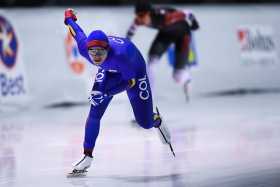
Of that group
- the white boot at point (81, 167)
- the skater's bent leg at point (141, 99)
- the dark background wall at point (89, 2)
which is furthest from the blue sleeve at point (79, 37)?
the dark background wall at point (89, 2)

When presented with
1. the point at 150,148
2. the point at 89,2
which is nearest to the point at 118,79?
the point at 150,148

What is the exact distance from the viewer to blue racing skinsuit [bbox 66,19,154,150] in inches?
277

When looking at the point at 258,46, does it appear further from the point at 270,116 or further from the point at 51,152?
the point at 51,152

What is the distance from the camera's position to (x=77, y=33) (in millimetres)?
7207

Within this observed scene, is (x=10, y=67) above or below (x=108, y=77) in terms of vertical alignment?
below

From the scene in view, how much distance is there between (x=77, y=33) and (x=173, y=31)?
6940 mm

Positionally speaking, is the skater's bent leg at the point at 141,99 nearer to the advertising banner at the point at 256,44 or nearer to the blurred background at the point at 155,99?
the blurred background at the point at 155,99

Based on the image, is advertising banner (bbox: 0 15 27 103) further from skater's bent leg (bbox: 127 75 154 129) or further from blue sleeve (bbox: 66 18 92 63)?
skater's bent leg (bbox: 127 75 154 129)

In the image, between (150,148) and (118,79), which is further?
(150,148)

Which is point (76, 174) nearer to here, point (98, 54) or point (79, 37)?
point (98, 54)

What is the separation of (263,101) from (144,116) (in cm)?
784

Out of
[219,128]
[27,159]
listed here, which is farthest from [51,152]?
[219,128]

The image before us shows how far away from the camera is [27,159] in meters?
8.23

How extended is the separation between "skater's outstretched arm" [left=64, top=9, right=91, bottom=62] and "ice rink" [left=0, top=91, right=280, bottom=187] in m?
1.15
